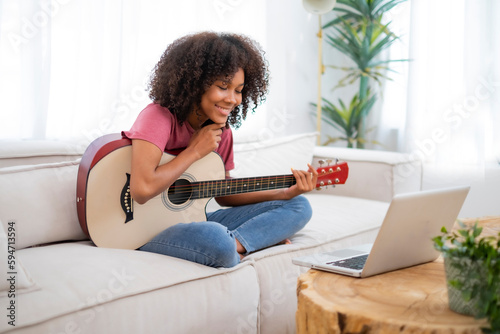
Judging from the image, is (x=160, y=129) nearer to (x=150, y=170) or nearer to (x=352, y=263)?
(x=150, y=170)

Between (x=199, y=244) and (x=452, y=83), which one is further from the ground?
(x=452, y=83)

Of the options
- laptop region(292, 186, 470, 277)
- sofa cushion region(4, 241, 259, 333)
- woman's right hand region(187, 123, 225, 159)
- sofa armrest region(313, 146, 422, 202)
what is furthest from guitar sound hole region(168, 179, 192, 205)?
sofa armrest region(313, 146, 422, 202)

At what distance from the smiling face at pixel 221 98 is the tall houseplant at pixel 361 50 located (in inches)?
70.4

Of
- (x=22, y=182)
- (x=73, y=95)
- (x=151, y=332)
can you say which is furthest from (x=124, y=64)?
(x=151, y=332)

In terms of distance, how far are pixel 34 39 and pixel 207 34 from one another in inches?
34.2

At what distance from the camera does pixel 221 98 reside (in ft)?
5.67

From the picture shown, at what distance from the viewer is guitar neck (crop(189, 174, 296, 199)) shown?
174cm

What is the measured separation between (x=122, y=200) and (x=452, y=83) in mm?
2262

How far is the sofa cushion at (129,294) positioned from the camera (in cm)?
120

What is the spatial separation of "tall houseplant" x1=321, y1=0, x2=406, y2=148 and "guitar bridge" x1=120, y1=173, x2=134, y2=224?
2158mm

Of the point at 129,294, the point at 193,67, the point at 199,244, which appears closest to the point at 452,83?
the point at 193,67

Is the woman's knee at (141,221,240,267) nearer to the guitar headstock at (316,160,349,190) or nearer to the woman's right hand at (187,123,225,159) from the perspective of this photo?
the woman's right hand at (187,123,225,159)

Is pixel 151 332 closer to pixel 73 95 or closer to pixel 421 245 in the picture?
pixel 421 245

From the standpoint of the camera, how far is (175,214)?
5.59 feet
